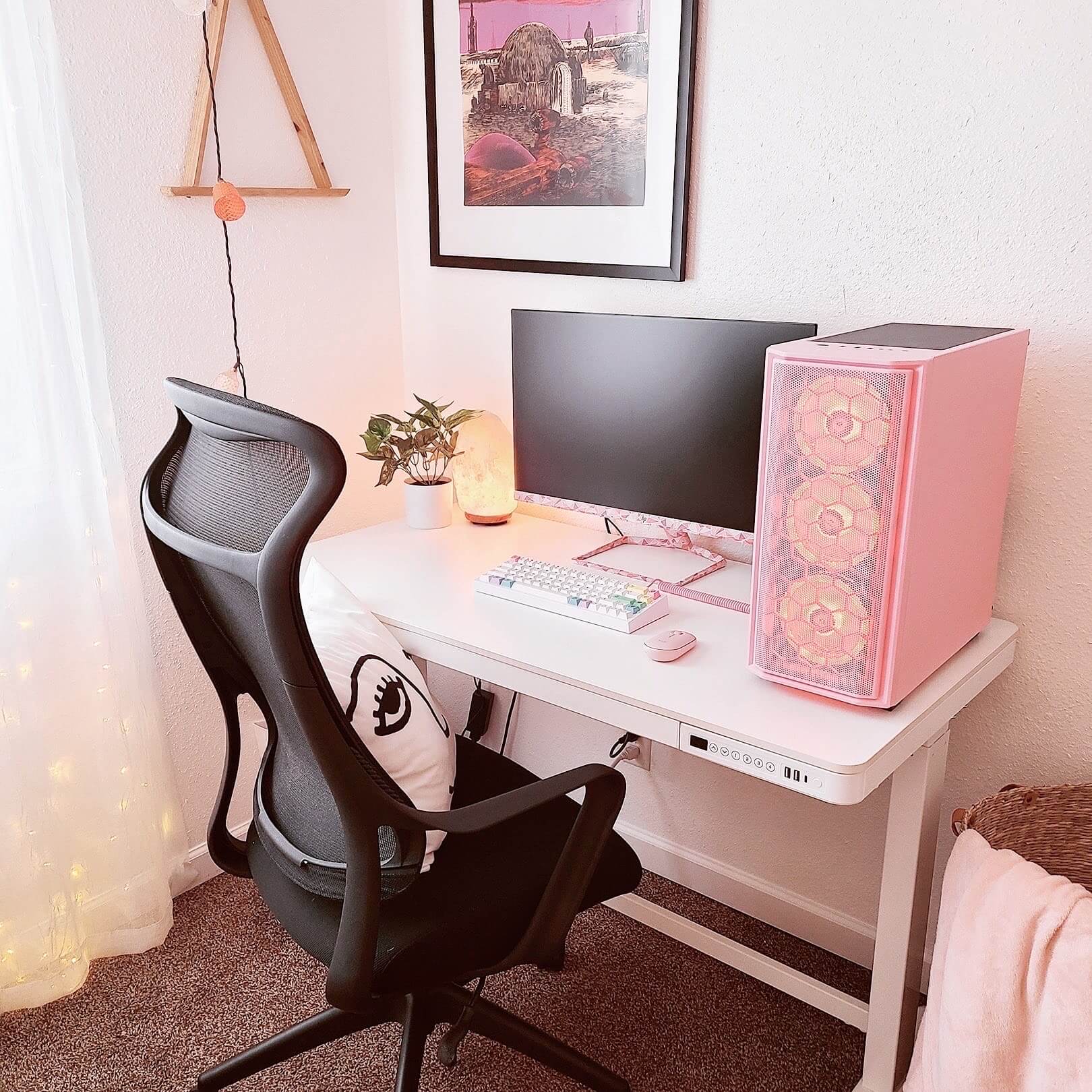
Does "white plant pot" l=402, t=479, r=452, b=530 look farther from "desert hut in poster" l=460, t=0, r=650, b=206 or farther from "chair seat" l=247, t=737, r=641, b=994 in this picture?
"chair seat" l=247, t=737, r=641, b=994

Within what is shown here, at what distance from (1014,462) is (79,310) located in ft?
5.19

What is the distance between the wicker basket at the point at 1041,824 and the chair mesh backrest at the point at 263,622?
840 mm

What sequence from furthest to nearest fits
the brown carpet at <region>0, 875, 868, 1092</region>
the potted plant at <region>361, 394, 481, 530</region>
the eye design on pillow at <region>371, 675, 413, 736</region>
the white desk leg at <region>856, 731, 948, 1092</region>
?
1. the potted plant at <region>361, 394, 481, 530</region>
2. the brown carpet at <region>0, 875, 868, 1092</region>
3. the white desk leg at <region>856, 731, 948, 1092</region>
4. the eye design on pillow at <region>371, 675, 413, 736</region>

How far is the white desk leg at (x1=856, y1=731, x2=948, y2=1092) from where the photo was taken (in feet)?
4.66

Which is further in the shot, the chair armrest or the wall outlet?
the wall outlet

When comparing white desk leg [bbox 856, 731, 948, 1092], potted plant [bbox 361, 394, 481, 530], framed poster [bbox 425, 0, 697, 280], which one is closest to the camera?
white desk leg [bbox 856, 731, 948, 1092]

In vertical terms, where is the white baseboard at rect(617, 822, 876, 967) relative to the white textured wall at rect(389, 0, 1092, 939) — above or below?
below

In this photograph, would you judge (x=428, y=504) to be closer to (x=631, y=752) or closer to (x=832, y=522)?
(x=631, y=752)

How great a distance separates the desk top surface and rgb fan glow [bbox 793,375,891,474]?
0.33m

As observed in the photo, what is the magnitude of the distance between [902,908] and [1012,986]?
0.65ft

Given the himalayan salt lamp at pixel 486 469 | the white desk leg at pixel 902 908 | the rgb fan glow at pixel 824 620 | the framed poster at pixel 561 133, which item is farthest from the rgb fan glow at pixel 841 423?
the himalayan salt lamp at pixel 486 469

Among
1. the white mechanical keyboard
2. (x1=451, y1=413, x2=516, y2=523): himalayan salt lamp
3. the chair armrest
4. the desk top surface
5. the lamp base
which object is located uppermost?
(x1=451, y1=413, x2=516, y2=523): himalayan salt lamp

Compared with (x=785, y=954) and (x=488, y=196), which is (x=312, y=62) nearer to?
(x=488, y=196)

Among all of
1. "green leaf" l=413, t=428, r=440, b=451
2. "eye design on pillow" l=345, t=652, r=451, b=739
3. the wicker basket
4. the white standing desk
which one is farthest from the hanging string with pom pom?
the wicker basket
